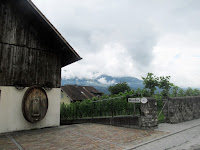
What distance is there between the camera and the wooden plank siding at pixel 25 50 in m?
7.83

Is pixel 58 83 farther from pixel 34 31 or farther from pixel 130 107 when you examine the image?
pixel 130 107

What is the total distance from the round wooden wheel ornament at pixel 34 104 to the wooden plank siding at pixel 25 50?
0.57 meters

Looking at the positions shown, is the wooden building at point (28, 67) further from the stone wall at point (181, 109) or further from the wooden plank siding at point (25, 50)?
the stone wall at point (181, 109)

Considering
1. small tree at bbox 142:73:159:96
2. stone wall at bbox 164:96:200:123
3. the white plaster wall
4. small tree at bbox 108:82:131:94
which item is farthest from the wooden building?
small tree at bbox 108:82:131:94

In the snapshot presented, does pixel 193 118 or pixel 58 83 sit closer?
pixel 58 83

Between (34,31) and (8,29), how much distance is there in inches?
51.2

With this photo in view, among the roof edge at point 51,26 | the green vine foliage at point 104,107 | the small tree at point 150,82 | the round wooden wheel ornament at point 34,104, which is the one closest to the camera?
the round wooden wheel ornament at point 34,104

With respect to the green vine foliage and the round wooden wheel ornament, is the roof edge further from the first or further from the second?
the green vine foliage

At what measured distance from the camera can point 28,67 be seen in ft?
27.7

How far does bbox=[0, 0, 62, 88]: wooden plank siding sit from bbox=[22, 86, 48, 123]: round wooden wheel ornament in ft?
1.86

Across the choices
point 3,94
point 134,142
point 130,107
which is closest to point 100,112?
point 130,107

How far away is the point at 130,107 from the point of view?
35.0 feet

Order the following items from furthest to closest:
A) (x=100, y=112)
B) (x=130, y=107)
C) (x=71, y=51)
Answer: (x=100, y=112) → (x=130, y=107) → (x=71, y=51)

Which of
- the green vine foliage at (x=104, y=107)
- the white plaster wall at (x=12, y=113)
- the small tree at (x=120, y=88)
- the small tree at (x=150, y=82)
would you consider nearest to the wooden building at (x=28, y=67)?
the white plaster wall at (x=12, y=113)
